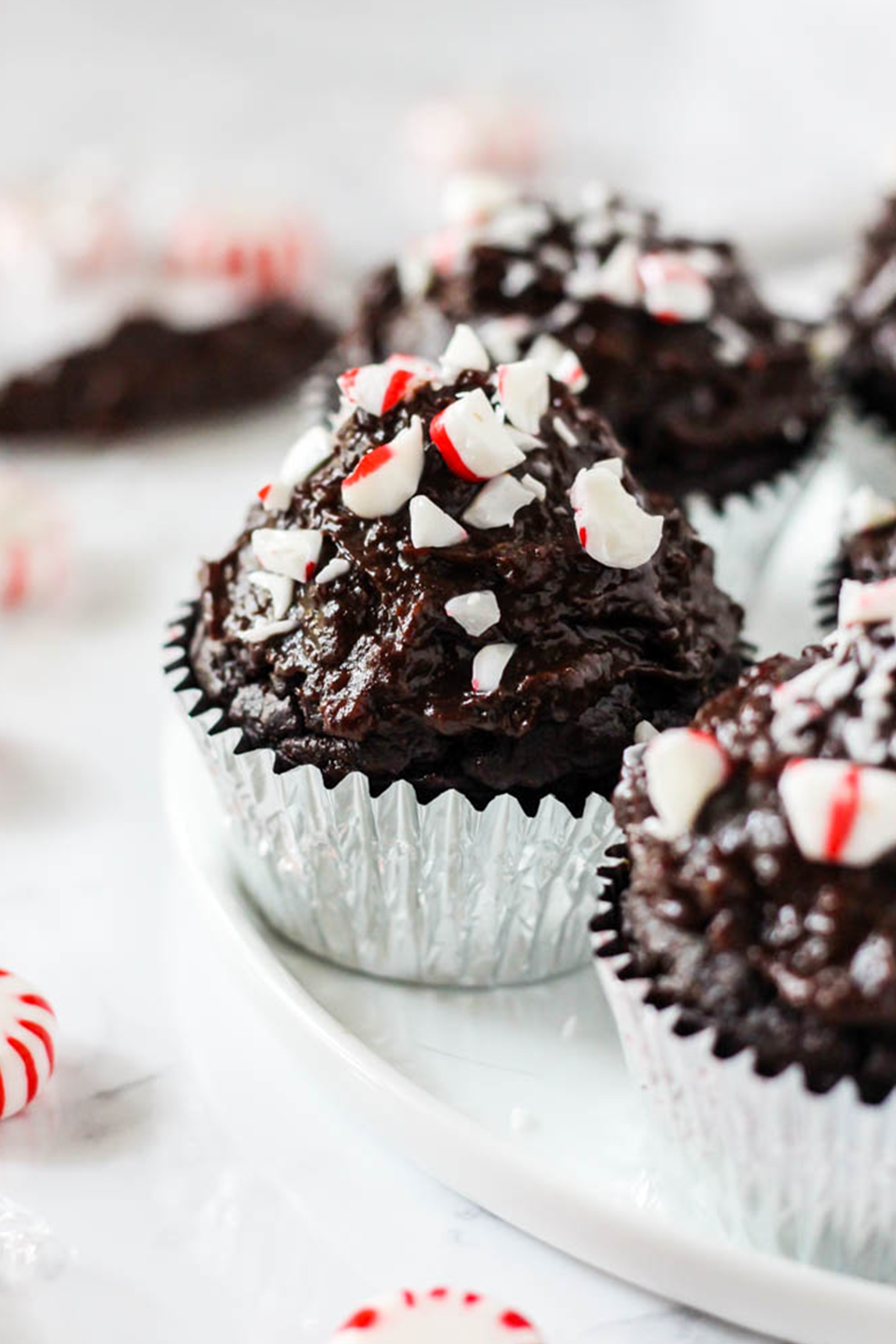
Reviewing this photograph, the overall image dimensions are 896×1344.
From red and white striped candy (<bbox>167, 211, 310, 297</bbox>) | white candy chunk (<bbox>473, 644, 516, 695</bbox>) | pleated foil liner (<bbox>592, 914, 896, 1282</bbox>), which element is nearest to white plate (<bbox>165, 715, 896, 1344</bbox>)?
pleated foil liner (<bbox>592, 914, 896, 1282</bbox>)

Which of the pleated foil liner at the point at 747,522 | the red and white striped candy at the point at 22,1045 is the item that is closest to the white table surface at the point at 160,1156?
the red and white striped candy at the point at 22,1045

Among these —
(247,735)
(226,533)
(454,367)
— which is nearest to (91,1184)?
(247,735)

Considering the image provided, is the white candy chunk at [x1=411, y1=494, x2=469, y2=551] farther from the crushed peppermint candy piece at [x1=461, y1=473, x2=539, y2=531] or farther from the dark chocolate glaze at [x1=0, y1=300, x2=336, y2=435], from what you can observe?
the dark chocolate glaze at [x1=0, y1=300, x2=336, y2=435]

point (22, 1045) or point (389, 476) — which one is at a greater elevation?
point (389, 476)

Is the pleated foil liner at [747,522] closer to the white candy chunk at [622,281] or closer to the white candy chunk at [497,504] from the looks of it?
the white candy chunk at [622,281]

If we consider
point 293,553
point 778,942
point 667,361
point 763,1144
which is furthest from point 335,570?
point 667,361

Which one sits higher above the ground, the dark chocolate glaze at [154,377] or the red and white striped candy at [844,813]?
the dark chocolate glaze at [154,377]

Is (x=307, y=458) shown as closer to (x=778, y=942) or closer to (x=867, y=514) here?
(x=867, y=514)
